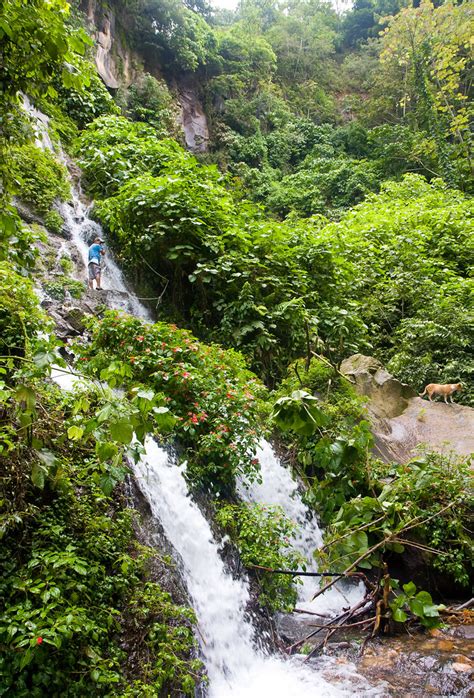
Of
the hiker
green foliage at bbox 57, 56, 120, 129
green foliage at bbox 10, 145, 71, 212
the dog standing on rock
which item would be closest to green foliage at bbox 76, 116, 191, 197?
green foliage at bbox 10, 145, 71, 212

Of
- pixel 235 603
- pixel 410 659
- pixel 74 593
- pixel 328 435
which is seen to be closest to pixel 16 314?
pixel 74 593

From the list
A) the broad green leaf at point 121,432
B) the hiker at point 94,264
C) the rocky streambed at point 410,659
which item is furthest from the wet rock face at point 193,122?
the broad green leaf at point 121,432

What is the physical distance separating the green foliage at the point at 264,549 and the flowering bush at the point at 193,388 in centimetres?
48

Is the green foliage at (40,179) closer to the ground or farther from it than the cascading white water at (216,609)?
farther from it

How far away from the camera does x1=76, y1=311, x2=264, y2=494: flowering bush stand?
5078mm

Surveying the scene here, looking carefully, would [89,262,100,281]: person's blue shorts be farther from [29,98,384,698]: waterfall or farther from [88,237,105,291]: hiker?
[29,98,384,698]: waterfall

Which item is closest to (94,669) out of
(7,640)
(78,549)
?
(7,640)

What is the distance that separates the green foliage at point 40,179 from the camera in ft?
31.1

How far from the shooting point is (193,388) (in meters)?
5.45

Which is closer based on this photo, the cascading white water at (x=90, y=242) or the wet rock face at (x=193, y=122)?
the cascading white water at (x=90, y=242)

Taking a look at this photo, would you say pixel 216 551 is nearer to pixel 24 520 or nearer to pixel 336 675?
pixel 336 675

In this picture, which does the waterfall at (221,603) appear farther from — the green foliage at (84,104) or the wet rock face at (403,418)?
the green foliage at (84,104)

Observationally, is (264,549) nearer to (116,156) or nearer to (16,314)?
(16,314)

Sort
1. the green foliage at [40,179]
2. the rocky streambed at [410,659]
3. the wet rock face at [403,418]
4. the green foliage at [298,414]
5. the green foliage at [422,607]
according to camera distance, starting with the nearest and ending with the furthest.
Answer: the green foliage at [298,414] → the green foliage at [422,607] → the rocky streambed at [410,659] → the wet rock face at [403,418] → the green foliage at [40,179]
